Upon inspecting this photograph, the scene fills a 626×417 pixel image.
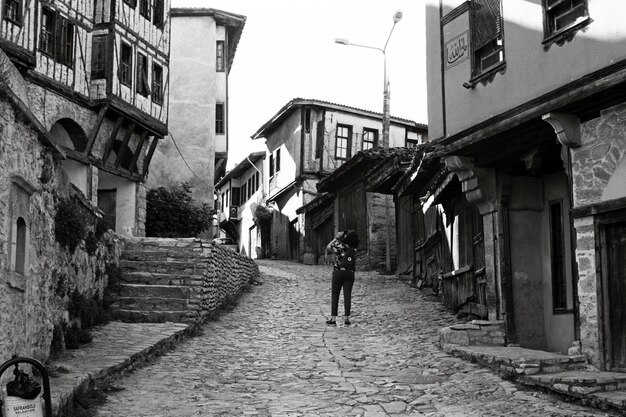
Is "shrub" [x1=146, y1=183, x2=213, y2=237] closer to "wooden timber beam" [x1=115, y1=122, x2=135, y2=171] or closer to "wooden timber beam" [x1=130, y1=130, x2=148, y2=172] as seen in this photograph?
"wooden timber beam" [x1=130, y1=130, x2=148, y2=172]

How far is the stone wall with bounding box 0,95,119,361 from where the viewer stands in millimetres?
7051

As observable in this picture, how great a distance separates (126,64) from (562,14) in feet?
51.7

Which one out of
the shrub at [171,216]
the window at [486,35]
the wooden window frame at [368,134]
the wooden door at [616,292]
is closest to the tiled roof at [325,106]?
the wooden window frame at [368,134]

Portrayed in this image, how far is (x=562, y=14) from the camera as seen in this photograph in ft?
32.2

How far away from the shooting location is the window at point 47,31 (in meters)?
19.8

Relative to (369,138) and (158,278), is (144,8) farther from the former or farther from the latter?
(158,278)

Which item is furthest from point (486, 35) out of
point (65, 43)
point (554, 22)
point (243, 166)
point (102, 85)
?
point (243, 166)

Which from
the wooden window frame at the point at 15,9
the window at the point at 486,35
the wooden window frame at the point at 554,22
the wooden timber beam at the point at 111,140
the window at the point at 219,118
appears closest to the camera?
the wooden window frame at the point at 554,22

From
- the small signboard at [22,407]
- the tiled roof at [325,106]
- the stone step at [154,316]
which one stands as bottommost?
the small signboard at [22,407]

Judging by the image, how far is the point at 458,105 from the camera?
12.2 meters

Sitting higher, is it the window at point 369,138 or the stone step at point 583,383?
the window at point 369,138

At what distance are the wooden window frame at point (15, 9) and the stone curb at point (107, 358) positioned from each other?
8777 mm

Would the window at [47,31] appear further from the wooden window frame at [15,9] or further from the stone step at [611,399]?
the stone step at [611,399]

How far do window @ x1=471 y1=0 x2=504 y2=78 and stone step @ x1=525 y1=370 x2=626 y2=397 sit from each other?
4534 millimetres
